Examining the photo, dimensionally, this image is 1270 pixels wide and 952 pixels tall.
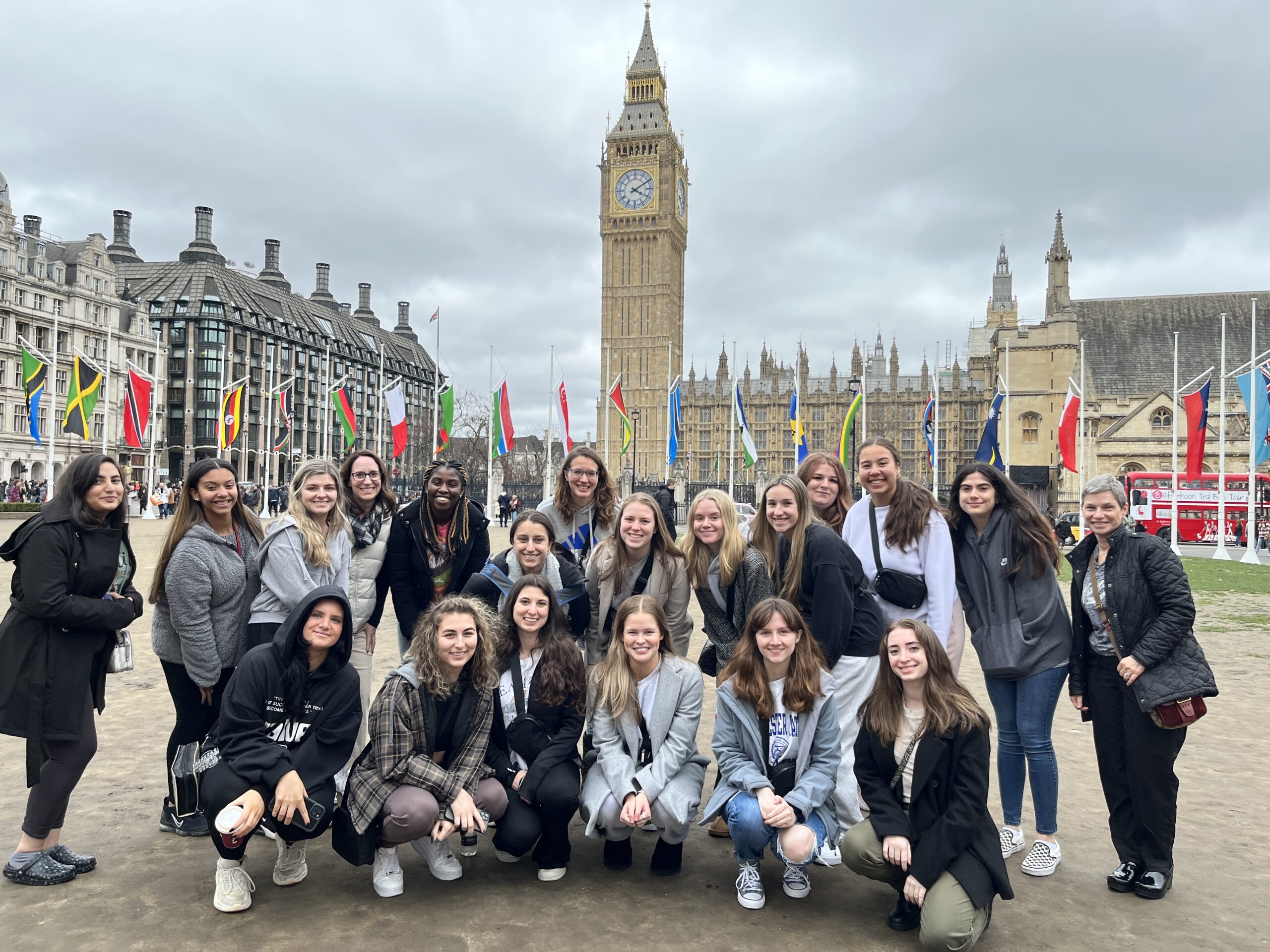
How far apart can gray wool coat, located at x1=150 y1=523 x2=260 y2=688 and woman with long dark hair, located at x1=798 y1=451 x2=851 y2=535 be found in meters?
2.81

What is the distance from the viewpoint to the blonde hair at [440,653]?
3.65 metres

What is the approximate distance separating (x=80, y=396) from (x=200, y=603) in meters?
22.6

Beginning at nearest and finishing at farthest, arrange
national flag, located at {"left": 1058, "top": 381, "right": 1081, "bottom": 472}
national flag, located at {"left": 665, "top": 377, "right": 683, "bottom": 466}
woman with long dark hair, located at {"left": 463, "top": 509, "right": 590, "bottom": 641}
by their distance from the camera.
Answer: woman with long dark hair, located at {"left": 463, "top": 509, "right": 590, "bottom": 641}
national flag, located at {"left": 1058, "top": 381, "right": 1081, "bottom": 472}
national flag, located at {"left": 665, "top": 377, "right": 683, "bottom": 466}

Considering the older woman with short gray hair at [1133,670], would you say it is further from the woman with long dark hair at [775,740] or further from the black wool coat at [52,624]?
the black wool coat at [52,624]

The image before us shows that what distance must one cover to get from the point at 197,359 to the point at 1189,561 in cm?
6224

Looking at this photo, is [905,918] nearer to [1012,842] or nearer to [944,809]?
[944,809]

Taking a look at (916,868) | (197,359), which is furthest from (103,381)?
(916,868)

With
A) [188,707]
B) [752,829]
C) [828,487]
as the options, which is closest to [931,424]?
[828,487]

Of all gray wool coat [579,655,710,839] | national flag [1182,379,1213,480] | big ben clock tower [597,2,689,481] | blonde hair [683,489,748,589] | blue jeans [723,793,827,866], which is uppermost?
big ben clock tower [597,2,689,481]

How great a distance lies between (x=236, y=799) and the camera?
3291 mm

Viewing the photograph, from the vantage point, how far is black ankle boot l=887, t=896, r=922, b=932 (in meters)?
3.22

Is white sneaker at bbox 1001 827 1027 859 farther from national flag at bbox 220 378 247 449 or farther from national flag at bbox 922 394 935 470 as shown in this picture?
national flag at bbox 220 378 247 449

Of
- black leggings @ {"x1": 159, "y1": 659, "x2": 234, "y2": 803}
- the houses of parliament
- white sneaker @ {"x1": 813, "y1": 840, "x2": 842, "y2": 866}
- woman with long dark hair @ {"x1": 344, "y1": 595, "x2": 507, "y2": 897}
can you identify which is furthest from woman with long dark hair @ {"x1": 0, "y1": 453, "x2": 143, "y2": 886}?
the houses of parliament

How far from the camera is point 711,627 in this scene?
424cm
